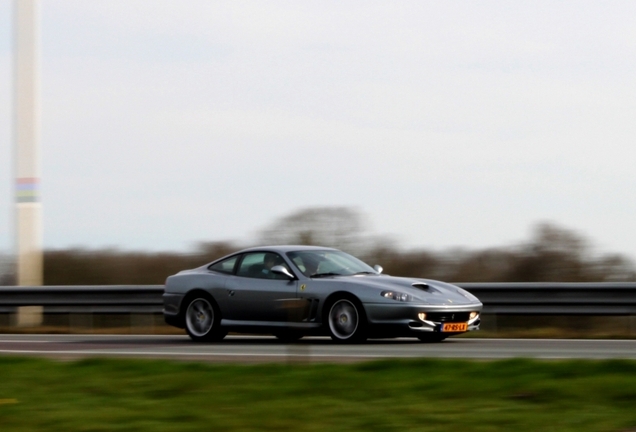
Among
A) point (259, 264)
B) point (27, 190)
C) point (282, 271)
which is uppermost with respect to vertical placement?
point (27, 190)

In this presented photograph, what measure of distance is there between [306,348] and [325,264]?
384 cm

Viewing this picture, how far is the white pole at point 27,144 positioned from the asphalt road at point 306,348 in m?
6.94

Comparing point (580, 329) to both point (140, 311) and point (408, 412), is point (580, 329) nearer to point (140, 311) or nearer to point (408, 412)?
point (140, 311)

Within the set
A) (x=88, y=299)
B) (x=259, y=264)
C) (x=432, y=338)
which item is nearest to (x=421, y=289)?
(x=432, y=338)

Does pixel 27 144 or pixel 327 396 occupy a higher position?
pixel 27 144

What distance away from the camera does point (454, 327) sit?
42.3 ft

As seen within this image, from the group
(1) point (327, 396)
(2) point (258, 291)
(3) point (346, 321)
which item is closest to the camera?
(1) point (327, 396)

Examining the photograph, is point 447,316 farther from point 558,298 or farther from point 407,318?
point 558,298

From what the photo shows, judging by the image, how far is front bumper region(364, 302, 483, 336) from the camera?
499 inches

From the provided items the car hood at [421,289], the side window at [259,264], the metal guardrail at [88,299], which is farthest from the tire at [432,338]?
the metal guardrail at [88,299]

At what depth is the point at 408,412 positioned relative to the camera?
6434 mm

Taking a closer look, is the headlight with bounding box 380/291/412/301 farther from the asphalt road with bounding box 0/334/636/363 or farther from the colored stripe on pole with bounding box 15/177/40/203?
the colored stripe on pole with bounding box 15/177/40/203

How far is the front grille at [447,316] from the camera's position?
12727 mm

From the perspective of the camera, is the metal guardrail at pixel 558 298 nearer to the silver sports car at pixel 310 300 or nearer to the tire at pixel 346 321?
the silver sports car at pixel 310 300
